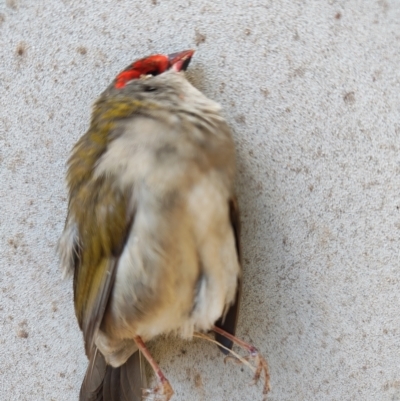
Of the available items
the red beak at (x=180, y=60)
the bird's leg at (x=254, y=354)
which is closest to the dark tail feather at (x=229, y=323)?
the bird's leg at (x=254, y=354)

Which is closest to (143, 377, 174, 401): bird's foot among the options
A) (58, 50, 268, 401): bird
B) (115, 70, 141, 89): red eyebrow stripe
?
(58, 50, 268, 401): bird

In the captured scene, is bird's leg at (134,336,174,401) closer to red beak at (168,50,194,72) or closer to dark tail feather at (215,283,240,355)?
dark tail feather at (215,283,240,355)

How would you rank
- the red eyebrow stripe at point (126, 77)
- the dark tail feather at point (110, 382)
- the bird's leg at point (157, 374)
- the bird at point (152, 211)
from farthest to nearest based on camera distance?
the dark tail feather at point (110, 382) → the bird's leg at point (157, 374) → the red eyebrow stripe at point (126, 77) → the bird at point (152, 211)

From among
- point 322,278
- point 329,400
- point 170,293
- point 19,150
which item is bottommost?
point 329,400

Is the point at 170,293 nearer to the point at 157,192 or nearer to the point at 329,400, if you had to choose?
the point at 157,192

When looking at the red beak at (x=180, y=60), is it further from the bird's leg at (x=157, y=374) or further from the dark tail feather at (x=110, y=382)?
the dark tail feather at (x=110, y=382)

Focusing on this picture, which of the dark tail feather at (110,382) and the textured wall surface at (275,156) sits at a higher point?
the textured wall surface at (275,156)

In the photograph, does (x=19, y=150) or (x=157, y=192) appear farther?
(x=19, y=150)

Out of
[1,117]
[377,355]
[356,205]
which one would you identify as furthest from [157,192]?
[377,355]
